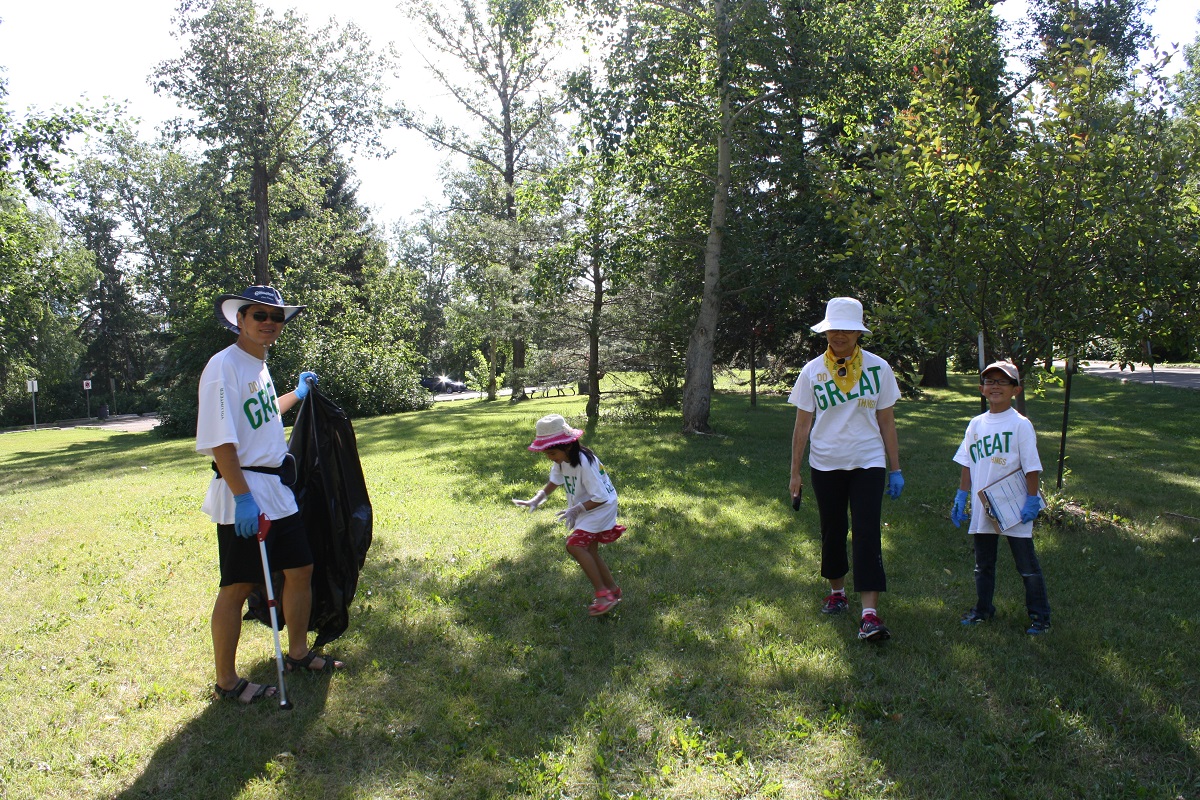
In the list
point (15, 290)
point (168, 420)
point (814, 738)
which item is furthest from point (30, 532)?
point (168, 420)

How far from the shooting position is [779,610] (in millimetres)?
5418

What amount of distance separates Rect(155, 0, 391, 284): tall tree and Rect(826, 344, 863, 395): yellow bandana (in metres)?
26.7

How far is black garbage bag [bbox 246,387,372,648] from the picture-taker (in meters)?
4.62

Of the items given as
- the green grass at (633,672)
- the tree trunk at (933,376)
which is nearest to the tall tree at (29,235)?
the green grass at (633,672)

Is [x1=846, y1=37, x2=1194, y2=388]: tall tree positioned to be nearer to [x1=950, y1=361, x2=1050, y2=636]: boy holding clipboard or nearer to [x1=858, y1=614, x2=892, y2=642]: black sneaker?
[x1=950, y1=361, x2=1050, y2=636]: boy holding clipboard

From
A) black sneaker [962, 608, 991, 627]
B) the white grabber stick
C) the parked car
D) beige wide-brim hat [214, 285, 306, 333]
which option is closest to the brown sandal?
the white grabber stick

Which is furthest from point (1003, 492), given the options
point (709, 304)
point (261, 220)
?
point (261, 220)

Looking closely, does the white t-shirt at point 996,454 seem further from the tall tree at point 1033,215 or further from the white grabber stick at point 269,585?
the white grabber stick at point 269,585

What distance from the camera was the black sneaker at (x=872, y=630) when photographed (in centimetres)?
469

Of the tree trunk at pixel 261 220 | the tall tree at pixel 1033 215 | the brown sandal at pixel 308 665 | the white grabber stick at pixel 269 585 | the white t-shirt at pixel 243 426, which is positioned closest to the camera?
the white t-shirt at pixel 243 426

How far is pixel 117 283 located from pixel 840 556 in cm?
6071

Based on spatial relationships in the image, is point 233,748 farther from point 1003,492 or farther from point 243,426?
point 1003,492

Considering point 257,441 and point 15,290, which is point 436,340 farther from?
point 257,441

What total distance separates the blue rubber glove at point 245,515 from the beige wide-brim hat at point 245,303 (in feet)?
2.79
